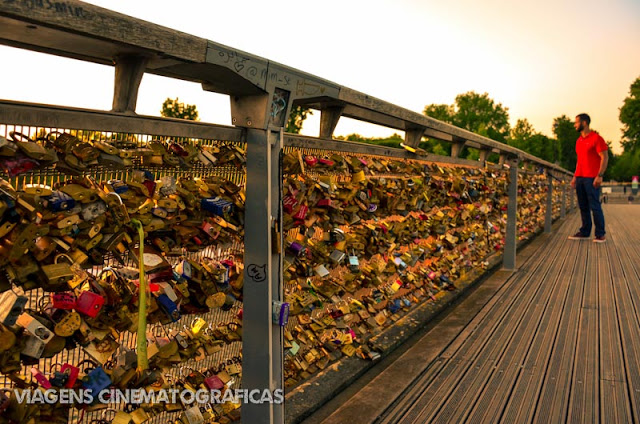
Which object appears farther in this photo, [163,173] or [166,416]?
[166,416]

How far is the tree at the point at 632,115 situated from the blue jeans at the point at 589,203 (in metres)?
61.5

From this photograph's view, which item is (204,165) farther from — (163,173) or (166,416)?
(166,416)

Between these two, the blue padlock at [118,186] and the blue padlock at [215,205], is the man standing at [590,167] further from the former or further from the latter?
the blue padlock at [118,186]

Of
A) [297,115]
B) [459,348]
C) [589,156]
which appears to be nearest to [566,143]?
[297,115]

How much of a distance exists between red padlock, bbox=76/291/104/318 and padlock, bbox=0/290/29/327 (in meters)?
0.18

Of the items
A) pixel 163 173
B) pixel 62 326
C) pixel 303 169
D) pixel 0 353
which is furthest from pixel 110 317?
pixel 303 169

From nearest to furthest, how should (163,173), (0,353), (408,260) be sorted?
(0,353), (163,173), (408,260)

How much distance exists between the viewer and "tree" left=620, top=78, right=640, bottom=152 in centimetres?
6319

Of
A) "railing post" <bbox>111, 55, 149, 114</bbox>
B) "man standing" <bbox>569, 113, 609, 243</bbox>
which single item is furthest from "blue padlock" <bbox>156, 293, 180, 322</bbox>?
"man standing" <bbox>569, 113, 609, 243</bbox>

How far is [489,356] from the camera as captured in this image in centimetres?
401

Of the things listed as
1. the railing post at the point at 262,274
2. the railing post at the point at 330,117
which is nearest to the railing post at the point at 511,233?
the railing post at the point at 330,117

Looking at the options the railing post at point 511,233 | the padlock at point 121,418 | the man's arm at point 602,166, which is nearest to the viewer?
the padlock at point 121,418

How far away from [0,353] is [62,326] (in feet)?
0.64

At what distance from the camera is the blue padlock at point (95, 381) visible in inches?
73.1
